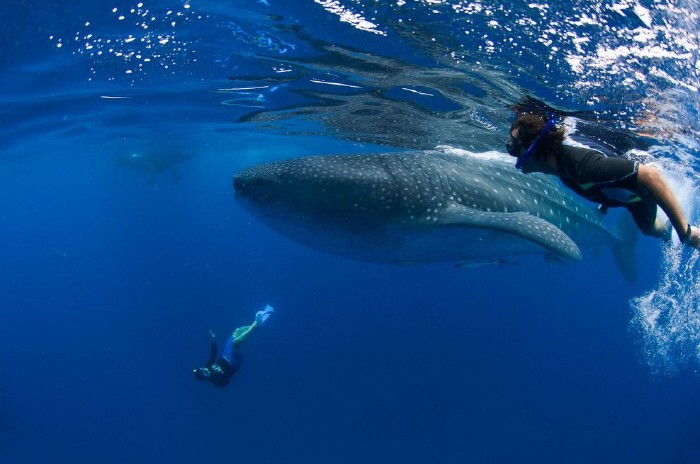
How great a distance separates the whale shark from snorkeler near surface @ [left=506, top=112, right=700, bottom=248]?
113 cm

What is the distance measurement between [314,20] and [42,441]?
28234 millimetres

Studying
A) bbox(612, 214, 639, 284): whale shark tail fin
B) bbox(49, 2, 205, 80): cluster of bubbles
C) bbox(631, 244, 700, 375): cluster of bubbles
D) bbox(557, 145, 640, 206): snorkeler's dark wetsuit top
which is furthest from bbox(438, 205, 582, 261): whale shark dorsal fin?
bbox(631, 244, 700, 375): cluster of bubbles

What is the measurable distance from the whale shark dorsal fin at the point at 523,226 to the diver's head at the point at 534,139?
104cm

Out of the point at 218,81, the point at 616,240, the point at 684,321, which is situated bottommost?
the point at 684,321

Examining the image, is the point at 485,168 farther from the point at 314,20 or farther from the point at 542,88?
the point at 314,20

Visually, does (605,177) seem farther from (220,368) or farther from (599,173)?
(220,368)

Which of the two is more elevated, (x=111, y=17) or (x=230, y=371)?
(x=111, y=17)

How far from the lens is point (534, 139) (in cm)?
392

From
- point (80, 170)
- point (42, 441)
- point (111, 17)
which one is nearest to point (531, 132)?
point (111, 17)

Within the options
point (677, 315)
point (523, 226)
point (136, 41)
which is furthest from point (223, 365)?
point (677, 315)

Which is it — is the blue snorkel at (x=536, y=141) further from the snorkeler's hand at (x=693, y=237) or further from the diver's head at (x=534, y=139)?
the snorkeler's hand at (x=693, y=237)

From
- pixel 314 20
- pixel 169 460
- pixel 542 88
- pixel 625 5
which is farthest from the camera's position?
pixel 169 460

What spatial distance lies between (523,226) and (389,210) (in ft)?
5.04

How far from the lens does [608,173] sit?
3.08 meters
